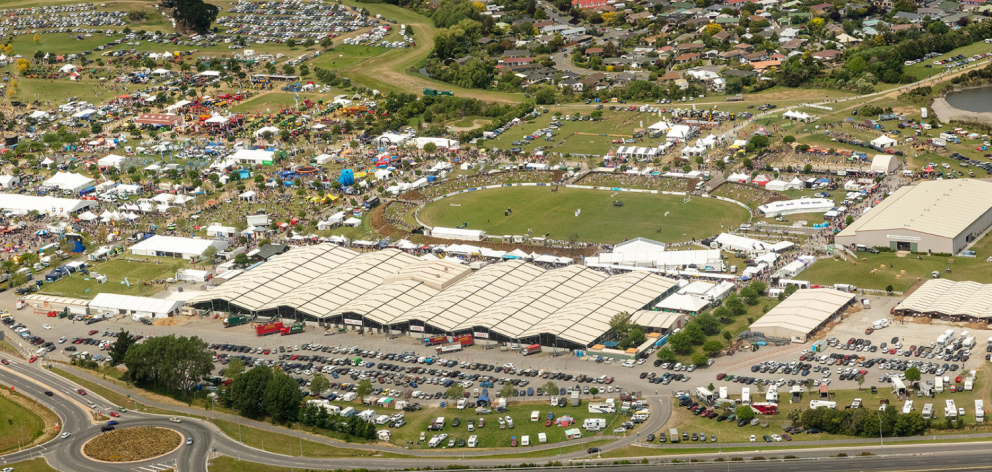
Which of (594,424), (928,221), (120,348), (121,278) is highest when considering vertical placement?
(928,221)

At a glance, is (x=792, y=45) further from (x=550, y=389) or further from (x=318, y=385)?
(x=318, y=385)

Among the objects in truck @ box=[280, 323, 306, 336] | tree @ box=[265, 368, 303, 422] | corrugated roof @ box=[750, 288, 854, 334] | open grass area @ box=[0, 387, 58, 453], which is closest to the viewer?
tree @ box=[265, 368, 303, 422]

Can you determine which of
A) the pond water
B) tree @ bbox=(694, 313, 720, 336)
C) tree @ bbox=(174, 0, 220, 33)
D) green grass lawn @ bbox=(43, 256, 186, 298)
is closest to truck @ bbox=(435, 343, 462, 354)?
tree @ bbox=(694, 313, 720, 336)

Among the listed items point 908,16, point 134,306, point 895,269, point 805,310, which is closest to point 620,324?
point 805,310

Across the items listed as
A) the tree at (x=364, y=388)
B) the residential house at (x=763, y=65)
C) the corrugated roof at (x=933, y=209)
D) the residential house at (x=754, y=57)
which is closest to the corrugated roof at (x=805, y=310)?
the corrugated roof at (x=933, y=209)

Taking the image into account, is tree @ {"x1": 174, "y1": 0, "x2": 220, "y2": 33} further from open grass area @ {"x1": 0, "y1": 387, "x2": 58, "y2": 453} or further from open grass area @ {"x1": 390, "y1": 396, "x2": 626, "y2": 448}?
open grass area @ {"x1": 390, "y1": 396, "x2": 626, "y2": 448}
